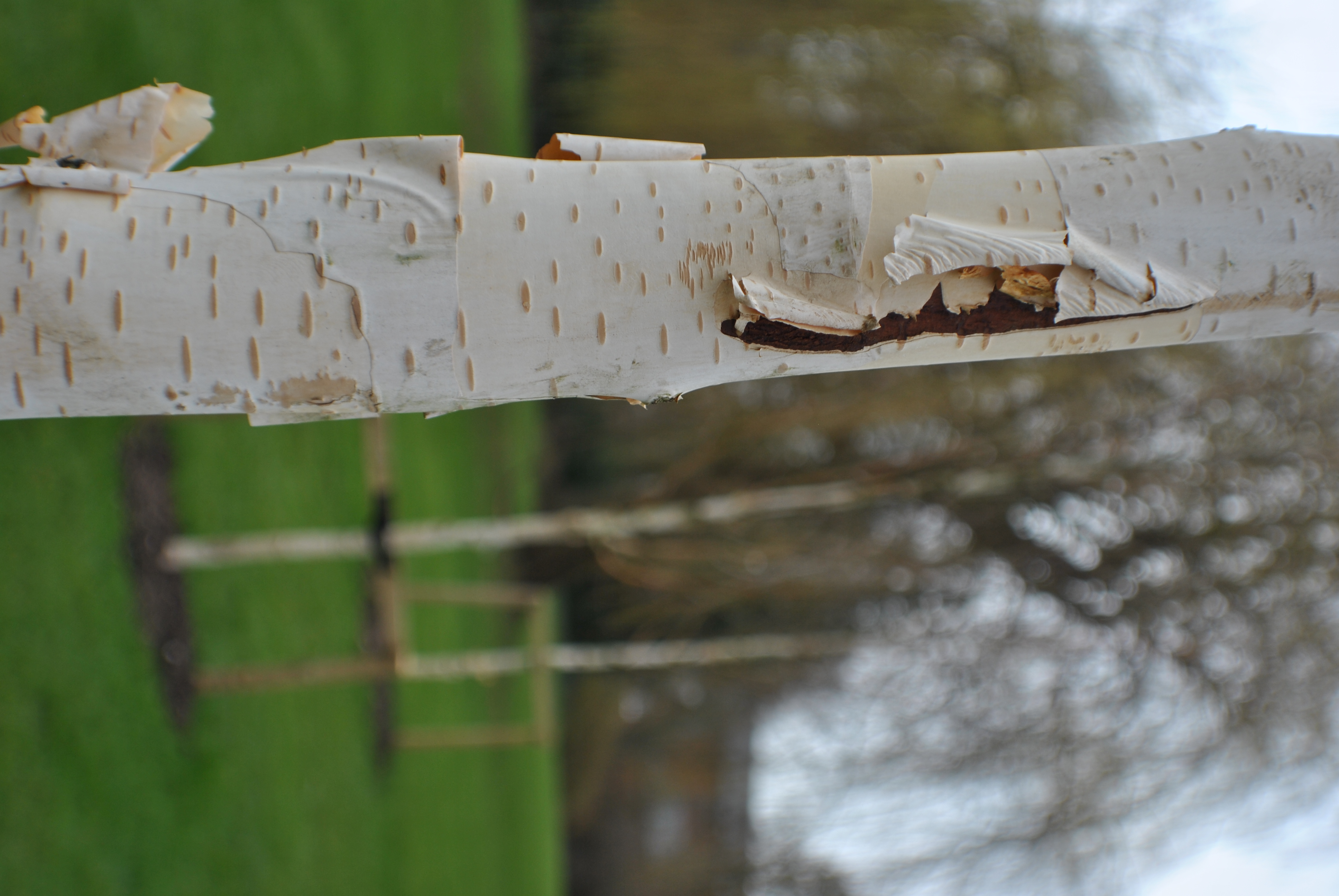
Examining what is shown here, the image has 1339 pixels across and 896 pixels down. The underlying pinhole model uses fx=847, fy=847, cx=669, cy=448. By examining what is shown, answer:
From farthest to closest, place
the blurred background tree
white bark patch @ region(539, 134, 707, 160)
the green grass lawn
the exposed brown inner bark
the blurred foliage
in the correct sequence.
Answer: the blurred foliage → the blurred background tree → the green grass lawn → white bark patch @ region(539, 134, 707, 160) → the exposed brown inner bark

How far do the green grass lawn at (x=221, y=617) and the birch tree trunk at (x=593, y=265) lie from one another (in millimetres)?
2432

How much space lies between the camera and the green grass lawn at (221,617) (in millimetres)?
2971

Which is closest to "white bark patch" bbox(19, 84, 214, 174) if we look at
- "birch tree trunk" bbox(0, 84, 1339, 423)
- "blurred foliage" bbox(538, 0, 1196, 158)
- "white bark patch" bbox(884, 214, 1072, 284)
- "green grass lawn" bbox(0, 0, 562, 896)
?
"birch tree trunk" bbox(0, 84, 1339, 423)

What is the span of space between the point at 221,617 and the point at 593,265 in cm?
376

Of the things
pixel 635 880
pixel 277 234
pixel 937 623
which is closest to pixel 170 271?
pixel 277 234

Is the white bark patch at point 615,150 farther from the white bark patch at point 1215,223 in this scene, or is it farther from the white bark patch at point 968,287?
the white bark patch at point 1215,223

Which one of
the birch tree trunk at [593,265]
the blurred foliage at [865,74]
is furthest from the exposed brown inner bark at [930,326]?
the blurred foliage at [865,74]

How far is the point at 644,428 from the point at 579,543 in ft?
4.73

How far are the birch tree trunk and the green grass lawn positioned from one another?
7.98ft

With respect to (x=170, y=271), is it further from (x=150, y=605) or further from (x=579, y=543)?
(x=579, y=543)

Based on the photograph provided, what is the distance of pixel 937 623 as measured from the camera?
532cm

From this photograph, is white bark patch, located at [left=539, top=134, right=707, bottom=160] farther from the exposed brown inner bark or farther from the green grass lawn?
the green grass lawn

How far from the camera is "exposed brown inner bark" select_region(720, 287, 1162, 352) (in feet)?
3.93

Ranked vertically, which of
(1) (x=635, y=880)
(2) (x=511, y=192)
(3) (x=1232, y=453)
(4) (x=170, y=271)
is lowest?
(1) (x=635, y=880)
